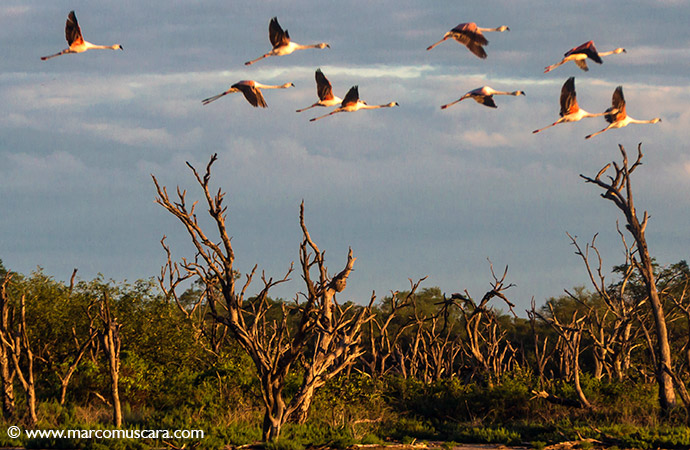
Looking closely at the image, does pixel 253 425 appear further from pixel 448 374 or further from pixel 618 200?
pixel 448 374

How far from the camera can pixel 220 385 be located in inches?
821

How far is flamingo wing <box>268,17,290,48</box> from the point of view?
14.5 meters

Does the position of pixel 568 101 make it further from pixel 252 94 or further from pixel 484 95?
pixel 252 94

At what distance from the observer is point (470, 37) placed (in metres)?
14.1

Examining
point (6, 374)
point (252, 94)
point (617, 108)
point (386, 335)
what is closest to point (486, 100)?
point (617, 108)

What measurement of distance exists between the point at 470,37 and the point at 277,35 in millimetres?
3408

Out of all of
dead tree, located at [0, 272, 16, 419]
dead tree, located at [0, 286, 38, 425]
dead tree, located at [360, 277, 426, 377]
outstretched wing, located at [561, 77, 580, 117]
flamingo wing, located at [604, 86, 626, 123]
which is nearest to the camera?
outstretched wing, located at [561, 77, 580, 117]

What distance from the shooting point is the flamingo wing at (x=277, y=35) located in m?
14.5

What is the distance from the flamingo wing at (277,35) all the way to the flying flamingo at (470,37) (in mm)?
2790

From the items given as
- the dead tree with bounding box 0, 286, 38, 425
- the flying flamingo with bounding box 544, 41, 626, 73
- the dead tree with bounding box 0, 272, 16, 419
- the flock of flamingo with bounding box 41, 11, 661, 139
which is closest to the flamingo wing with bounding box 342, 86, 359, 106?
the flock of flamingo with bounding box 41, 11, 661, 139

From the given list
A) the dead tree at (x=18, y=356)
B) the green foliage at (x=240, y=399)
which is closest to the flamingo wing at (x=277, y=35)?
the green foliage at (x=240, y=399)

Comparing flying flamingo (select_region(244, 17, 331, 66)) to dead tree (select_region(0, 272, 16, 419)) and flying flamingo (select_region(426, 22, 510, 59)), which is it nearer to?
flying flamingo (select_region(426, 22, 510, 59))

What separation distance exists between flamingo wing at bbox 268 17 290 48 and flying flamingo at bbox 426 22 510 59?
279 cm

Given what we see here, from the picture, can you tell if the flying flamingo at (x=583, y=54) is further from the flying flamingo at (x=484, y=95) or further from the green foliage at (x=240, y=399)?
the green foliage at (x=240, y=399)
